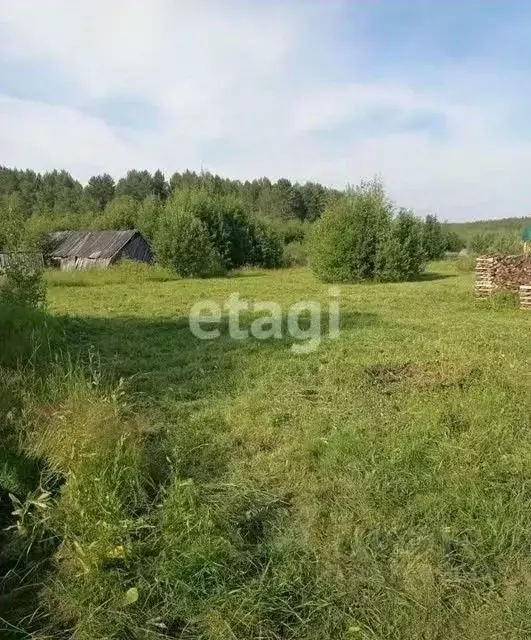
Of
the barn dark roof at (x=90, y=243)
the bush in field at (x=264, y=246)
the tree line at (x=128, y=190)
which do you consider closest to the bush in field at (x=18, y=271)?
→ the barn dark roof at (x=90, y=243)

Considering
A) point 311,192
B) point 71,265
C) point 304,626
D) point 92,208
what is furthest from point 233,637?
point 311,192

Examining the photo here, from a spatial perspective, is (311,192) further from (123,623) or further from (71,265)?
(123,623)

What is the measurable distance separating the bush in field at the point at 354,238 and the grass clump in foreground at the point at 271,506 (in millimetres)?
15116

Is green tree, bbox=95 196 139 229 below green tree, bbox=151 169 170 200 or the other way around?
below

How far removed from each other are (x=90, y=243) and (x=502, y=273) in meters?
25.6

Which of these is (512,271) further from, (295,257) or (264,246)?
(295,257)

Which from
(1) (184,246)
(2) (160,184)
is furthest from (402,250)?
(2) (160,184)

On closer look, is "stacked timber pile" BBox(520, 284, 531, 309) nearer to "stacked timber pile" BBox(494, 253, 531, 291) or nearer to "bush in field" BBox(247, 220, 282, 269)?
"stacked timber pile" BBox(494, 253, 531, 291)

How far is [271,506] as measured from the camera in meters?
2.85

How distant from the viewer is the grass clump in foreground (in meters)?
2.12

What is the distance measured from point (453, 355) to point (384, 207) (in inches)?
613

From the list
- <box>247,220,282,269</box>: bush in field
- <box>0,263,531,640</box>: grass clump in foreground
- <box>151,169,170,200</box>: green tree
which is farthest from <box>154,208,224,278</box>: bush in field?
<box>151,169,170,200</box>: green tree

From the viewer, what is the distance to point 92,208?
50.6 m

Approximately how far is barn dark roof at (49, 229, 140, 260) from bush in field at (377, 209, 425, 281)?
16.1m
